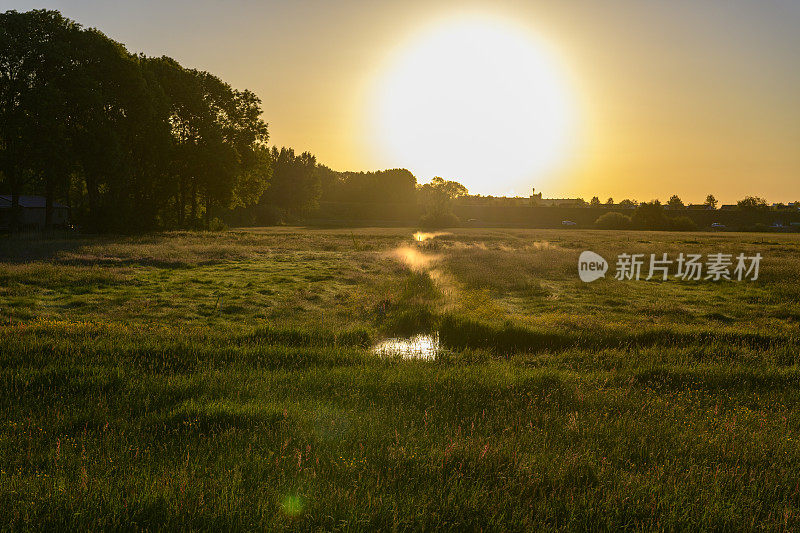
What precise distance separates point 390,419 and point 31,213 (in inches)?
2418

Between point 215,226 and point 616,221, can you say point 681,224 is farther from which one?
point 215,226

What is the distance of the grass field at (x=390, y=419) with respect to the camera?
14.4 feet

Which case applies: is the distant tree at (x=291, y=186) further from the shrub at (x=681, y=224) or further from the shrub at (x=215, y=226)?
the shrub at (x=681, y=224)

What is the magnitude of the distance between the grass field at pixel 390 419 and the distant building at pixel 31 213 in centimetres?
3798

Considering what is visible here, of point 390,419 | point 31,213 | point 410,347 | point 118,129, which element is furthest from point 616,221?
point 390,419

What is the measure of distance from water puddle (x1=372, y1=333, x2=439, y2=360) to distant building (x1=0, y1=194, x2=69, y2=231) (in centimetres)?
4691

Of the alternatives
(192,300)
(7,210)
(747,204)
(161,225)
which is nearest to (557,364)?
(192,300)

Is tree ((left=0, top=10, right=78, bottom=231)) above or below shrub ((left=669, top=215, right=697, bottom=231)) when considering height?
above

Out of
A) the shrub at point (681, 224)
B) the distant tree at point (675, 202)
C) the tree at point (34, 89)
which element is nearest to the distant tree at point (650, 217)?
the shrub at point (681, 224)

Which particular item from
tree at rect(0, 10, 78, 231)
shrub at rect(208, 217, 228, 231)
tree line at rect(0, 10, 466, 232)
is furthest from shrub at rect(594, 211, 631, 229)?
tree at rect(0, 10, 78, 231)

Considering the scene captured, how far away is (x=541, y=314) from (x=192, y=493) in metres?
14.3

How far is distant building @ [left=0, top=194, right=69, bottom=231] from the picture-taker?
46312 mm
